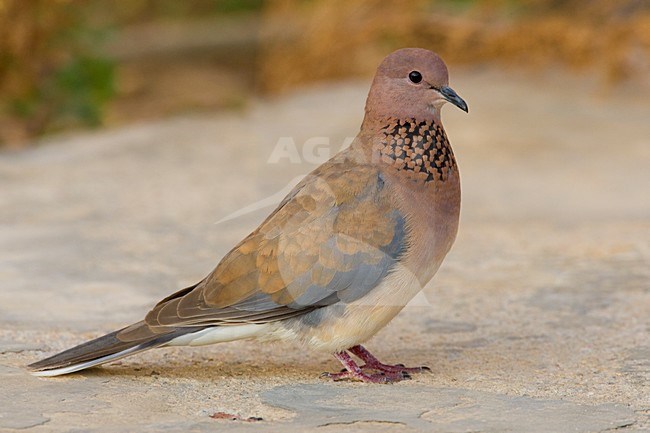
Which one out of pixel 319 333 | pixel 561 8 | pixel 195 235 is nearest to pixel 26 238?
pixel 195 235

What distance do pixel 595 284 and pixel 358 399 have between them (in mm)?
1880

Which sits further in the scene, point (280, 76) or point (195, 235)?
point (280, 76)

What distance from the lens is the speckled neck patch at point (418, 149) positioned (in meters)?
3.65

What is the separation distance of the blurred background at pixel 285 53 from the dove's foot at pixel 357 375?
17.3 feet

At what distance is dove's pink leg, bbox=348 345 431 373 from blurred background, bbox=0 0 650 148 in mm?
5143

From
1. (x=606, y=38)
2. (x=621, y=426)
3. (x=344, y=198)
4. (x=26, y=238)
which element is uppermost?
(x=606, y=38)

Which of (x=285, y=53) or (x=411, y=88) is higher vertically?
(x=285, y=53)

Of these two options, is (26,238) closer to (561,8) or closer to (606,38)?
(606,38)

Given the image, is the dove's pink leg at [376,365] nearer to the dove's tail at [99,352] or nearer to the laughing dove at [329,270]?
the laughing dove at [329,270]

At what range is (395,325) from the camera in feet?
14.8

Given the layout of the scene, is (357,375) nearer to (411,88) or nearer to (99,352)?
(99,352)

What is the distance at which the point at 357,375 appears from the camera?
364cm

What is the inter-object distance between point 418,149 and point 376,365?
2.47ft

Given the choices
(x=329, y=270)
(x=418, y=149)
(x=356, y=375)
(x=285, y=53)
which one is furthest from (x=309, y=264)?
(x=285, y=53)
